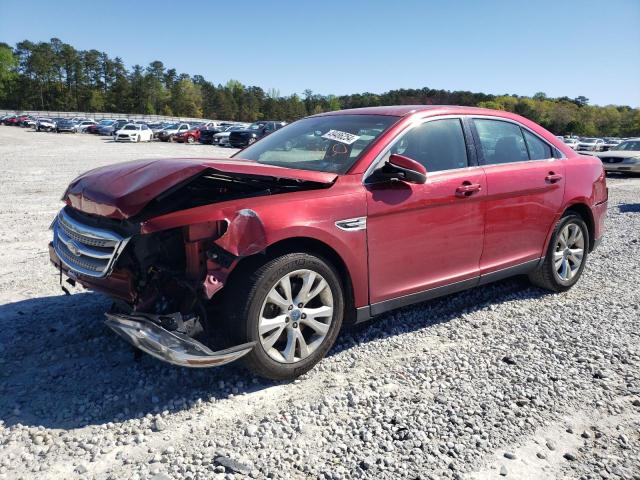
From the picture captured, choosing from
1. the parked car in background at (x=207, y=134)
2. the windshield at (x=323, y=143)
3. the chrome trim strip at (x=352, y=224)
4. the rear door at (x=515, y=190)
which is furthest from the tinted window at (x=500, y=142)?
the parked car in background at (x=207, y=134)

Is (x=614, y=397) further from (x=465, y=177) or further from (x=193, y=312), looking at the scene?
(x=193, y=312)

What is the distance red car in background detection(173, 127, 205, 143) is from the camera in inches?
1693

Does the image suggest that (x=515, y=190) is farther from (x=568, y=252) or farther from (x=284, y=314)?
(x=284, y=314)

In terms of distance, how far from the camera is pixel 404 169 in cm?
349

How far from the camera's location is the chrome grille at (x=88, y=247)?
3012 millimetres

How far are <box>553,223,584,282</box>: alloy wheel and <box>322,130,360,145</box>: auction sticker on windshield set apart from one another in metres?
2.44

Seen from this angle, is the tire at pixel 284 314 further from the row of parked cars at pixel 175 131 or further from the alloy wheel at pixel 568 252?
the row of parked cars at pixel 175 131

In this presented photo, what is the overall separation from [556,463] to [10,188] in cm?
1324

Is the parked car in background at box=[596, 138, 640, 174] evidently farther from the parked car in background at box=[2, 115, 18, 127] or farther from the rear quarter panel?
the parked car in background at box=[2, 115, 18, 127]

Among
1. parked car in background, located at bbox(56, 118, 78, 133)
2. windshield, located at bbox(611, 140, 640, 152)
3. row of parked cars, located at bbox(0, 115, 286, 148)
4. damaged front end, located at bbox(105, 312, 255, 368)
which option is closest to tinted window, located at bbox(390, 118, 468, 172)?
damaged front end, located at bbox(105, 312, 255, 368)

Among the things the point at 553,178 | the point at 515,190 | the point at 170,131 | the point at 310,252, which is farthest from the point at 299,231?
the point at 170,131

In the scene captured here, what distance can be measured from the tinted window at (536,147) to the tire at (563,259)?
2.12 feet

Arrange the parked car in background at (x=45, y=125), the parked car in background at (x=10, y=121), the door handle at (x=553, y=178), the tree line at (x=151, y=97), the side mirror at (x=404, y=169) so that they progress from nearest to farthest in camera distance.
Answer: the side mirror at (x=404, y=169)
the door handle at (x=553, y=178)
the parked car in background at (x=45, y=125)
the parked car in background at (x=10, y=121)
the tree line at (x=151, y=97)

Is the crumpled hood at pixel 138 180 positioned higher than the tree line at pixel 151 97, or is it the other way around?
the tree line at pixel 151 97
